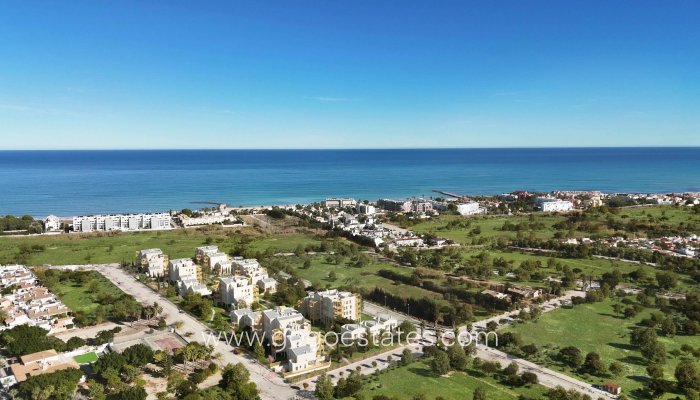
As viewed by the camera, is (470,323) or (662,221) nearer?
(470,323)

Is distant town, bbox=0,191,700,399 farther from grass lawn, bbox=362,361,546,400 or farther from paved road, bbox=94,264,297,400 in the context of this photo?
grass lawn, bbox=362,361,546,400

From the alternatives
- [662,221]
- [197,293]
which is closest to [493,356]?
→ [197,293]

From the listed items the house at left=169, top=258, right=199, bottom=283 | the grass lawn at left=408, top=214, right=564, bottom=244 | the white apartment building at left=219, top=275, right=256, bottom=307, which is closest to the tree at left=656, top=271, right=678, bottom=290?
the grass lawn at left=408, top=214, right=564, bottom=244

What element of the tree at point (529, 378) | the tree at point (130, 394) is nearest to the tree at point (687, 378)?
the tree at point (529, 378)

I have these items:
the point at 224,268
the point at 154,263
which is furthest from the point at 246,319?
the point at 154,263

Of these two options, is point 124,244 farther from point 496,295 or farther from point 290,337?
point 496,295

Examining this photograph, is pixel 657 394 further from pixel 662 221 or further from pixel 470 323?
pixel 662 221
